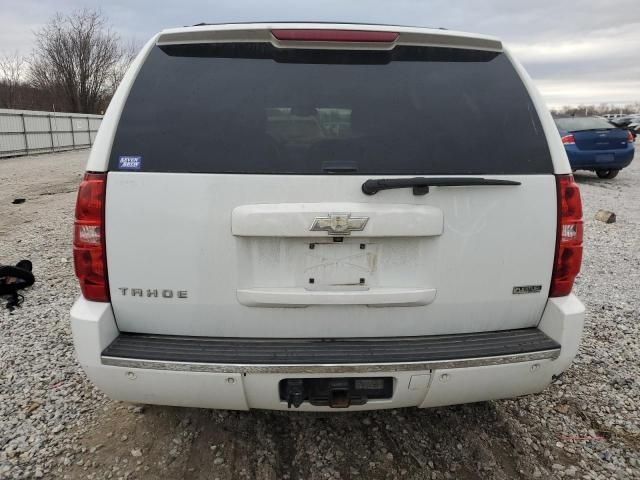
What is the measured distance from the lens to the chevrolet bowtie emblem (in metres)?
1.94

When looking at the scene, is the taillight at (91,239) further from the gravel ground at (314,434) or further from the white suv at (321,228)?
the gravel ground at (314,434)

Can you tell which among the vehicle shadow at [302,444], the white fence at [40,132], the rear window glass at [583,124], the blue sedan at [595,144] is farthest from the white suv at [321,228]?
the white fence at [40,132]

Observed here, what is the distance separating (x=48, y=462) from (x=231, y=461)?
37.1 inches

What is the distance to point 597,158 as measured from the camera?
39.9 feet

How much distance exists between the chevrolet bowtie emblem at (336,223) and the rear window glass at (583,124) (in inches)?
484

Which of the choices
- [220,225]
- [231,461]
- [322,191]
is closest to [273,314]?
[220,225]

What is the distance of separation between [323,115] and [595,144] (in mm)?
12254

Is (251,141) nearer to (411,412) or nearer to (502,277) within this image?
(502,277)

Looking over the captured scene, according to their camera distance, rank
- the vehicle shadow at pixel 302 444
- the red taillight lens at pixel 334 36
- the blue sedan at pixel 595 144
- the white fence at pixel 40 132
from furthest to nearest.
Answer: the white fence at pixel 40 132 → the blue sedan at pixel 595 144 → the vehicle shadow at pixel 302 444 → the red taillight lens at pixel 334 36

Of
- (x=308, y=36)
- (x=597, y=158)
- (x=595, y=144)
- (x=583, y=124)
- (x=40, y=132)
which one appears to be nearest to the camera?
(x=308, y=36)

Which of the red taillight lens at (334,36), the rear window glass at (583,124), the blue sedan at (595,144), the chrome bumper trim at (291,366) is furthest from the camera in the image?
the rear window glass at (583,124)

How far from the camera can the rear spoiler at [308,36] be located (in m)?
2.06

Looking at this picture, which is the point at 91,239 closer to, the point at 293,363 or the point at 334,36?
the point at 293,363

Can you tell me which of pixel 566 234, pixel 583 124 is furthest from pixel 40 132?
pixel 566 234
